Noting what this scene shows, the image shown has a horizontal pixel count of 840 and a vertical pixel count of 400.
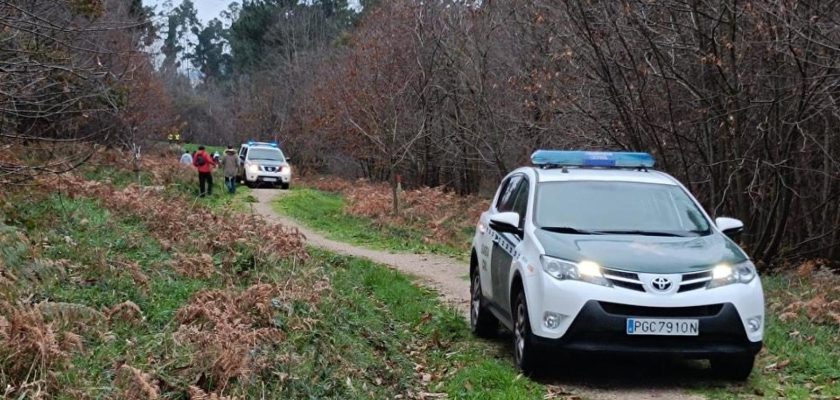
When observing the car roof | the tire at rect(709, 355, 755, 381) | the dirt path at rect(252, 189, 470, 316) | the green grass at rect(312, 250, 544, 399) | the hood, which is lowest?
the dirt path at rect(252, 189, 470, 316)

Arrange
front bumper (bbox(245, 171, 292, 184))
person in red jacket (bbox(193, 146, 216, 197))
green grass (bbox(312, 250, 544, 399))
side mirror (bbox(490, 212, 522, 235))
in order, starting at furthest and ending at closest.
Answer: front bumper (bbox(245, 171, 292, 184)) < person in red jacket (bbox(193, 146, 216, 197)) < side mirror (bbox(490, 212, 522, 235)) < green grass (bbox(312, 250, 544, 399))

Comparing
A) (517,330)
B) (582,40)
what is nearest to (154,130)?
Result: (582,40)

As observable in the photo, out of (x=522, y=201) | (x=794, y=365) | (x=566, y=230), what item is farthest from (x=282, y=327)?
(x=794, y=365)

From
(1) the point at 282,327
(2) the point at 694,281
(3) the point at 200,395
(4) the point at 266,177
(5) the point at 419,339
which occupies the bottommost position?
(5) the point at 419,339

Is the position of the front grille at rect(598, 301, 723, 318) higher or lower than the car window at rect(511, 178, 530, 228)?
lower

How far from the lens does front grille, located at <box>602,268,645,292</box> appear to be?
19.8 ft

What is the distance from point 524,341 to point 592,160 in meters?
2.27

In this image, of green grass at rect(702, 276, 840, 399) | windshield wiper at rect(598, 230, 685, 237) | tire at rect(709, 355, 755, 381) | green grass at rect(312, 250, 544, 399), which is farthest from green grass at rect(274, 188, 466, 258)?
tire at rect(709, 355, 755, 381)

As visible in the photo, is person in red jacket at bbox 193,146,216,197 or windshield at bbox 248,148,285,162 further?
windshield at bbox 248,148,285,162

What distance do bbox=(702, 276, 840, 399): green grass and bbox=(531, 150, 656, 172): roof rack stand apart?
2.09 meters

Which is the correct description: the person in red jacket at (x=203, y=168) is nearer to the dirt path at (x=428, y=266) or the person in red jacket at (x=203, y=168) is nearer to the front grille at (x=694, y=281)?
the dirt path at (x=428, y=266)

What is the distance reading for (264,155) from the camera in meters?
32.7

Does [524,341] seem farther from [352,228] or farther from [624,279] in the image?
[352,228]

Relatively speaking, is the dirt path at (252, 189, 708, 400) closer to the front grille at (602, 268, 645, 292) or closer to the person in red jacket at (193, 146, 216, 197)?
the front grille at (602, 268, 645, 292)
